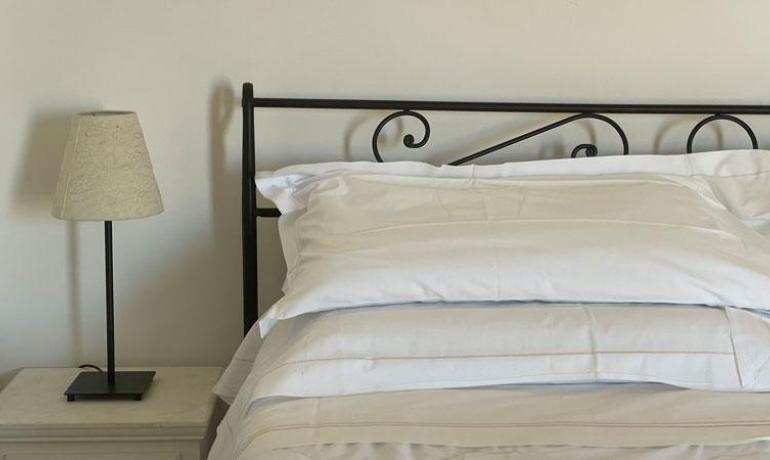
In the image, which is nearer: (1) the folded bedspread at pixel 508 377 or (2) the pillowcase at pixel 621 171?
(1) the folded bedspread at pixel 508 377

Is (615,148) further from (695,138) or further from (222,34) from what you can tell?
(222,34)

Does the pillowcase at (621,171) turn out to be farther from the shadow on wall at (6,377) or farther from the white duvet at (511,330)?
the shadow on wall at (6,377)

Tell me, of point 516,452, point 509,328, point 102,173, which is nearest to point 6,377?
point 102,173

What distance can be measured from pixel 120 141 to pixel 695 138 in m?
1.37

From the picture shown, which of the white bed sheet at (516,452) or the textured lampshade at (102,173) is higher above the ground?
the textured lampshade at (102,173)

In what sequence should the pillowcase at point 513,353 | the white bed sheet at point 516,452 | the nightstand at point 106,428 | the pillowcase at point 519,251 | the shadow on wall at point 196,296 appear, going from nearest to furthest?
1. the white bed sheet at point 516,452
2. the pillowcase at point 513,353
3. the pillowcase at point 519,251
4. the nightstand at point 106,428
5. the shadow on wall at point 196,296

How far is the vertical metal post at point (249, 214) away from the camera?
2.21 metres

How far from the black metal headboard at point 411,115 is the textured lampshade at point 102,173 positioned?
0.90 feet

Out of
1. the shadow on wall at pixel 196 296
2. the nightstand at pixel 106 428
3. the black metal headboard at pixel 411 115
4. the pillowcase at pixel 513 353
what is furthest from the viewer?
the shadow on wall at pixel 196 296

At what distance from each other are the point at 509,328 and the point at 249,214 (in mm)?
787

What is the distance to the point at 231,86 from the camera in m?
2.29

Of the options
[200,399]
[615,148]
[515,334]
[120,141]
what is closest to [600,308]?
[515,334]

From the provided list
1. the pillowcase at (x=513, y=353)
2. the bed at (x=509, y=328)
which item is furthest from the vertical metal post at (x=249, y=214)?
the pillowcase at (x=513, y=353)

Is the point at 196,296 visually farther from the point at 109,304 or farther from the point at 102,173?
the point at 102,173
